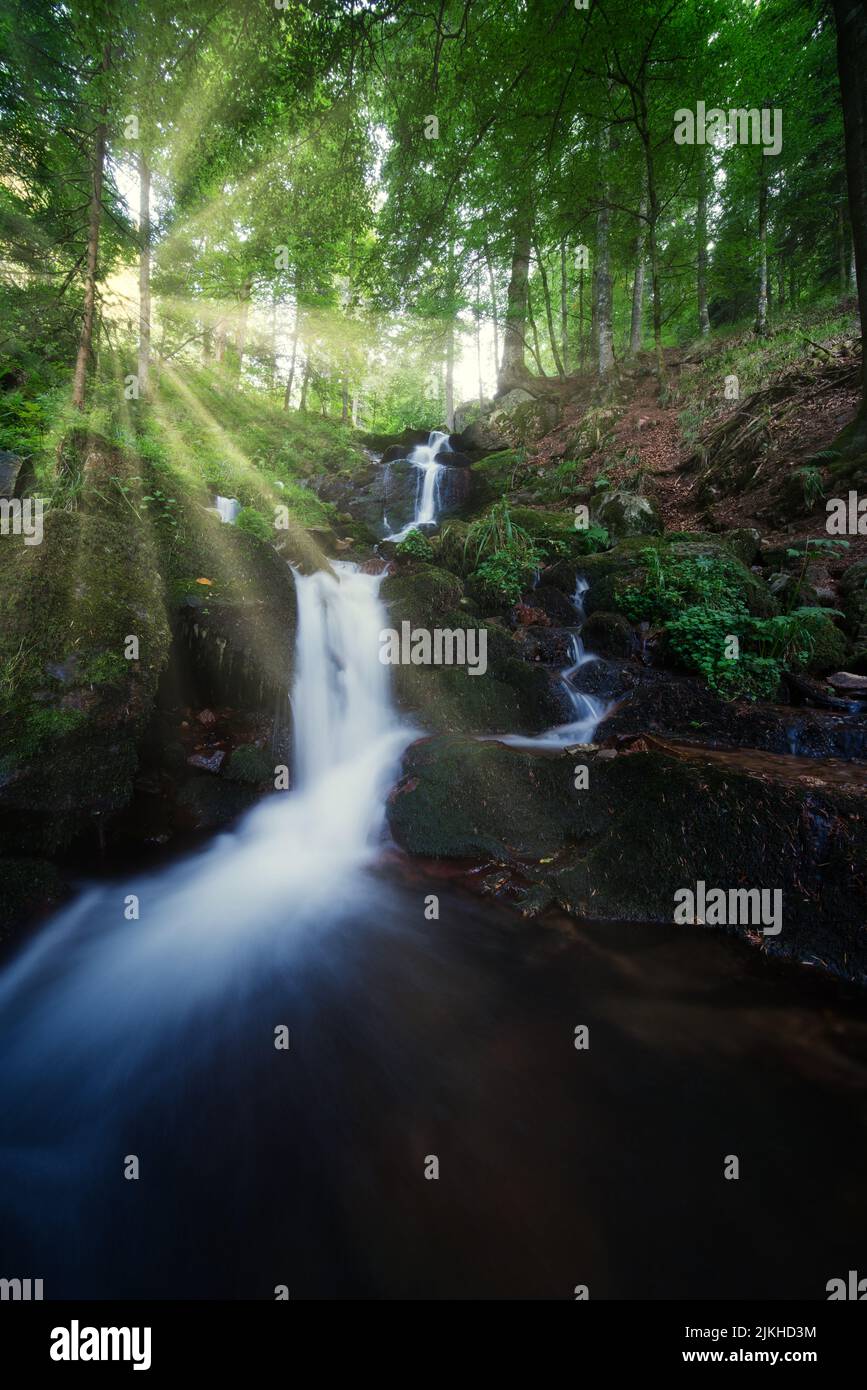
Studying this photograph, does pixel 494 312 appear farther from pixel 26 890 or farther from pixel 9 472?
pixel 26 890

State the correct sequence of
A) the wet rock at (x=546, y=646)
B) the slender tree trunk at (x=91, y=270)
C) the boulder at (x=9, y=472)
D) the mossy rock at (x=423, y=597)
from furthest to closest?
the mossy rock at (x=423, y=597) → the wet rock at (x=546, y=646) → the slender tree trunk at (x=91, y=270) → the boulder at (x=9, y=472)

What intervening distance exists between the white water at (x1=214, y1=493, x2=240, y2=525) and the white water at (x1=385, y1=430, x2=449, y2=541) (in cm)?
452

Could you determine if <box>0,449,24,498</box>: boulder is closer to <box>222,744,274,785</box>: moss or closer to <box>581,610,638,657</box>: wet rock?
<box>222,744,274,785</box>: moss

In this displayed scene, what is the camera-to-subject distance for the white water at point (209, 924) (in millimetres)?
3400

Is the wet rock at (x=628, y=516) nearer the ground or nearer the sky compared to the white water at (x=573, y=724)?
nearer the sky

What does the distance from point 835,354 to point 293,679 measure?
40.3 feet

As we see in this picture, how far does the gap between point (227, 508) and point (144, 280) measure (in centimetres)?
755

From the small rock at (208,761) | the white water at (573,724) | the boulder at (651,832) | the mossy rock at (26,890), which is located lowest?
the mossy rock at (26,890)

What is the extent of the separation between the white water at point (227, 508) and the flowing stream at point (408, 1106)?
6673 mm

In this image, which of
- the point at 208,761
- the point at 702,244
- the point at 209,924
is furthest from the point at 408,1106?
the point at 702,244

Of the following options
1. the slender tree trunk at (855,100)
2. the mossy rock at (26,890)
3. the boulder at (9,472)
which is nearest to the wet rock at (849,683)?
the slender tree trunk at (855,100)

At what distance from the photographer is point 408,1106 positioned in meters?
2.90

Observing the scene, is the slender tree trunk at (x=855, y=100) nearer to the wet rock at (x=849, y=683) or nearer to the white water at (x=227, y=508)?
the wet rock at (x=849, y=683)

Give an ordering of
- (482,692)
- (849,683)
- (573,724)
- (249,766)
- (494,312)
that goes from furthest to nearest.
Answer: (494,312) < (482,692) < (573,724) < (249,766) < (849,683)
